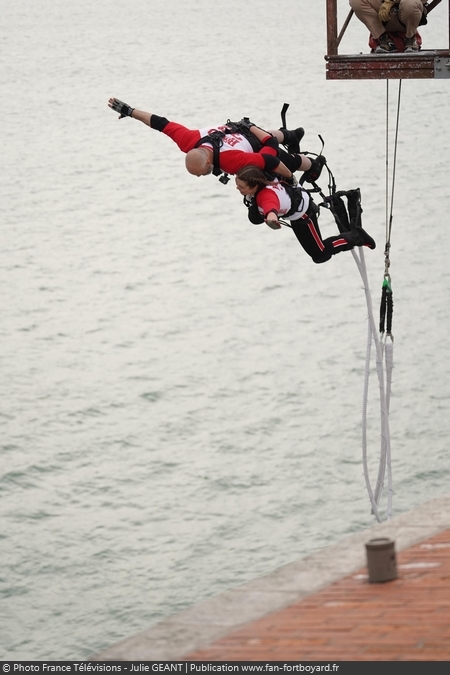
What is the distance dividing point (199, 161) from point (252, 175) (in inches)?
17.1

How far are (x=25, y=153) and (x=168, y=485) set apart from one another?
23.6 metres

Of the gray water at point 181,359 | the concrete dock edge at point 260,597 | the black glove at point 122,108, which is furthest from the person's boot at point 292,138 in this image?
the gray water at point 181,359

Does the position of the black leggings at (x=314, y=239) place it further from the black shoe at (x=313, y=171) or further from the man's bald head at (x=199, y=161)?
the man's bald head at (x=199, y=161)

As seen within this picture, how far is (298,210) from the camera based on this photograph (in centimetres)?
1086

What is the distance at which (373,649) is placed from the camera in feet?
23.7

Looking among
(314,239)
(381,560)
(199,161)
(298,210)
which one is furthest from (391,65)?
(381,560)

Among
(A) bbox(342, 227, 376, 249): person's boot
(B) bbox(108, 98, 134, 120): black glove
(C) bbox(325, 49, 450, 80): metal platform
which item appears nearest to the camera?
(B) bbox(108, 98, 134, 120): black glove

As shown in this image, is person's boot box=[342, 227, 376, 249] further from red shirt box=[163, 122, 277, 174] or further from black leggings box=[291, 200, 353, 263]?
red shirt box=[163, 122, 277, 174]

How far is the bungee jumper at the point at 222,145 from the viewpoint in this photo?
1012 centimetres

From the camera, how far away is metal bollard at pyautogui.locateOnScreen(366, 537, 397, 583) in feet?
27.2

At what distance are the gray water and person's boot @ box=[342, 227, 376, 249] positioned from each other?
7.31 m

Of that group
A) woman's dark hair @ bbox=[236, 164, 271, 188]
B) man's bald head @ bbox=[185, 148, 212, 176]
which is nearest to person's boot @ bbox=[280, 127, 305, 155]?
woman's dark hair @ bbox=[236, 164, 271, 188]

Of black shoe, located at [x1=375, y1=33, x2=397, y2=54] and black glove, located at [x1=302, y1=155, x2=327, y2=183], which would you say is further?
black shoe, located at [x1=375, y1=33, x2=397, y2=54]

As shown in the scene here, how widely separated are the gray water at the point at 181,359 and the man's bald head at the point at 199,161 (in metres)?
8.49
